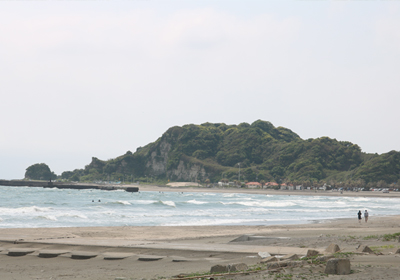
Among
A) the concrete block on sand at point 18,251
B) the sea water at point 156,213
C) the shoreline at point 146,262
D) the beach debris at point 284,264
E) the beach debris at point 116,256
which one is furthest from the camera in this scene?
the sea water at point 156,213

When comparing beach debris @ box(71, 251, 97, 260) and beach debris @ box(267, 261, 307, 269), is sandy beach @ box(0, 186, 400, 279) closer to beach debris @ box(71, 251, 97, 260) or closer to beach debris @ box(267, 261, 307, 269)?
beach debris @ box(71, 251, 97, 260)

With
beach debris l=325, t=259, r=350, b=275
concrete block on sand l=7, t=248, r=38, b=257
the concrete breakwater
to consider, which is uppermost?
beach debris l=325, t=259, r=350, b=275

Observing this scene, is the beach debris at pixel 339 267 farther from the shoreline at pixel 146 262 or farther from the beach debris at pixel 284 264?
the beach debris at pixel 284 264

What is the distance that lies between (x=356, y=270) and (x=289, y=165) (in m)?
173

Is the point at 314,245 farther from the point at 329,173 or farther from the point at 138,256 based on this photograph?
the point at 329,173

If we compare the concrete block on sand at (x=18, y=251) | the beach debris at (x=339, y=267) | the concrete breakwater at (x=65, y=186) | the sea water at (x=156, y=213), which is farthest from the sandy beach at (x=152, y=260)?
the concrete breakwater at (x=65, y=186)

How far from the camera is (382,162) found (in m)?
143

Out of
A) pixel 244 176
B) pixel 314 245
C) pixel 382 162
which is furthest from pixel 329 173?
pixel 314 245

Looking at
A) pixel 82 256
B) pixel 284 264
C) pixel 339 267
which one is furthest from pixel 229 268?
pixel 82 256

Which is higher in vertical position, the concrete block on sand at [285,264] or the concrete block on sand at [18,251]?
the concrete block on sand at [285,264]

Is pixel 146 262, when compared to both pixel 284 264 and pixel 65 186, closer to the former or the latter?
pixel 284 264

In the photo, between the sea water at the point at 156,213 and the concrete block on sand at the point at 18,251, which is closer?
the concrete block on sand at the point at 18,251

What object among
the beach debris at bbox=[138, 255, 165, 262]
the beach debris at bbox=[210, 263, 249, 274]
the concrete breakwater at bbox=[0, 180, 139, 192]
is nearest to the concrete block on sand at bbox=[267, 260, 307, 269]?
the beach debris at bbox=[210, 263, 249, 274]

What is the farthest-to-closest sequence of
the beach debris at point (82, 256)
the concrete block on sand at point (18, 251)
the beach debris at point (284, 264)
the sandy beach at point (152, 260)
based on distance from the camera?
the concrete block on sand at point (18, 251) < the beach debris at point (82, 256) < the beach debris at point (284, 264) < the sandy beach at point (152, 260)
